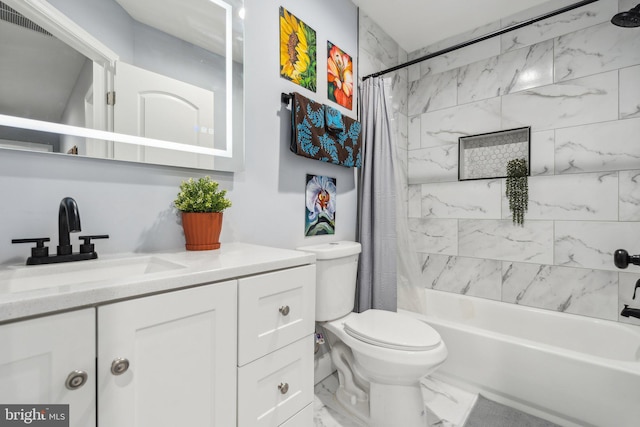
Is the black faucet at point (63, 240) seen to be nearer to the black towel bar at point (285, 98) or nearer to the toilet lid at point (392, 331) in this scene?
the black towel bar at point (285, 98)

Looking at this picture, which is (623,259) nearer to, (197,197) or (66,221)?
(197,197)

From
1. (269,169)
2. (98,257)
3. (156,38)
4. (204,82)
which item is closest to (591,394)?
(269,169)

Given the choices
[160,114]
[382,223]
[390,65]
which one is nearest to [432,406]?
[382,223]

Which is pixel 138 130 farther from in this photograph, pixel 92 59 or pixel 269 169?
pixel 269 169

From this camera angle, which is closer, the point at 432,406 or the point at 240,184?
the point at 240,184

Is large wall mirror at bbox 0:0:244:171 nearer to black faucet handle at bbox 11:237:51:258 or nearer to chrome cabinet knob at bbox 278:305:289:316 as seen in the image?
black faucet handle at bbox 11:237:51:258

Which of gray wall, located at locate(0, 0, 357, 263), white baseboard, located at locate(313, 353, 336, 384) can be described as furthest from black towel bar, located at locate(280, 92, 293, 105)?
white baseboard, located at locate(313, 353, 336, 384)

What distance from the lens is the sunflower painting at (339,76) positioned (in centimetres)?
193

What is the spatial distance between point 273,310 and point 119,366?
1.40 feet

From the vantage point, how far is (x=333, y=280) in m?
1.60

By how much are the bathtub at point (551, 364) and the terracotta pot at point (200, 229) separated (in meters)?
1.52

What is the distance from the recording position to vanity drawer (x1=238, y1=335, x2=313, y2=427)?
0.87m

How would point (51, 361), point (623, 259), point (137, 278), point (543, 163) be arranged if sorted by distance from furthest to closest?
point (543, 163), point (623, 259), point (137, 278), point (51, 361)

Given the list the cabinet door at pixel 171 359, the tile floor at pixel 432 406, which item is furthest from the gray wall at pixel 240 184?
the tile floor at pixel 432 406
